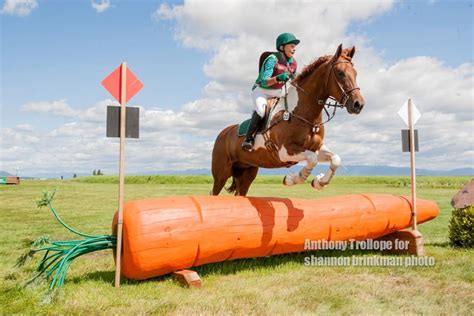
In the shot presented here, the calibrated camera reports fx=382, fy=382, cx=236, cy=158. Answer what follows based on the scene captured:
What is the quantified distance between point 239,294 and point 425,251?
418 cm

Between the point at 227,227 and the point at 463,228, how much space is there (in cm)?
478

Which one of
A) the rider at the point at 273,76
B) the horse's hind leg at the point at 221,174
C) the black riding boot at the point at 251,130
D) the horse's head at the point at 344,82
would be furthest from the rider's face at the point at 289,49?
the horse's hind leg at the point at 221,174

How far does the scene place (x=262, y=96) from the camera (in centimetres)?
521

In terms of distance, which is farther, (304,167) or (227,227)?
(227,227)

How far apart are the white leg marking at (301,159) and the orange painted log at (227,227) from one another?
670 millimetres

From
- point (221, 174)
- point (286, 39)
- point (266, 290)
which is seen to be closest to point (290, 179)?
point (266, 290)

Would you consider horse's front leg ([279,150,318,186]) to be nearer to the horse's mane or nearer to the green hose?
the horse's mane

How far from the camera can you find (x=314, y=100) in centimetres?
473

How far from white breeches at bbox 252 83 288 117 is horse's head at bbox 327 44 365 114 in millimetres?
826

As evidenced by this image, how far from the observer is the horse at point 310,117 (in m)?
4.40

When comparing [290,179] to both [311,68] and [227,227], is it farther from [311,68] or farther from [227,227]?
[311,68]

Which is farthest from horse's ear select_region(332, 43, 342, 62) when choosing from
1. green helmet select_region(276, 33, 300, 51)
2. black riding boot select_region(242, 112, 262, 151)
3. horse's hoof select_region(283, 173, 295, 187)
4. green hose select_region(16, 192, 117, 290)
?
green hose select_region(16, 192, 117, 290)

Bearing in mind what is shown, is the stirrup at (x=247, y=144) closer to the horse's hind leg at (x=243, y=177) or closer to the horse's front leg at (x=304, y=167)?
the horse's front leg at (x=304, y=167)

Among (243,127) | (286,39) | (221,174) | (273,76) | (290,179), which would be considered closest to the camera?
(290,179)
